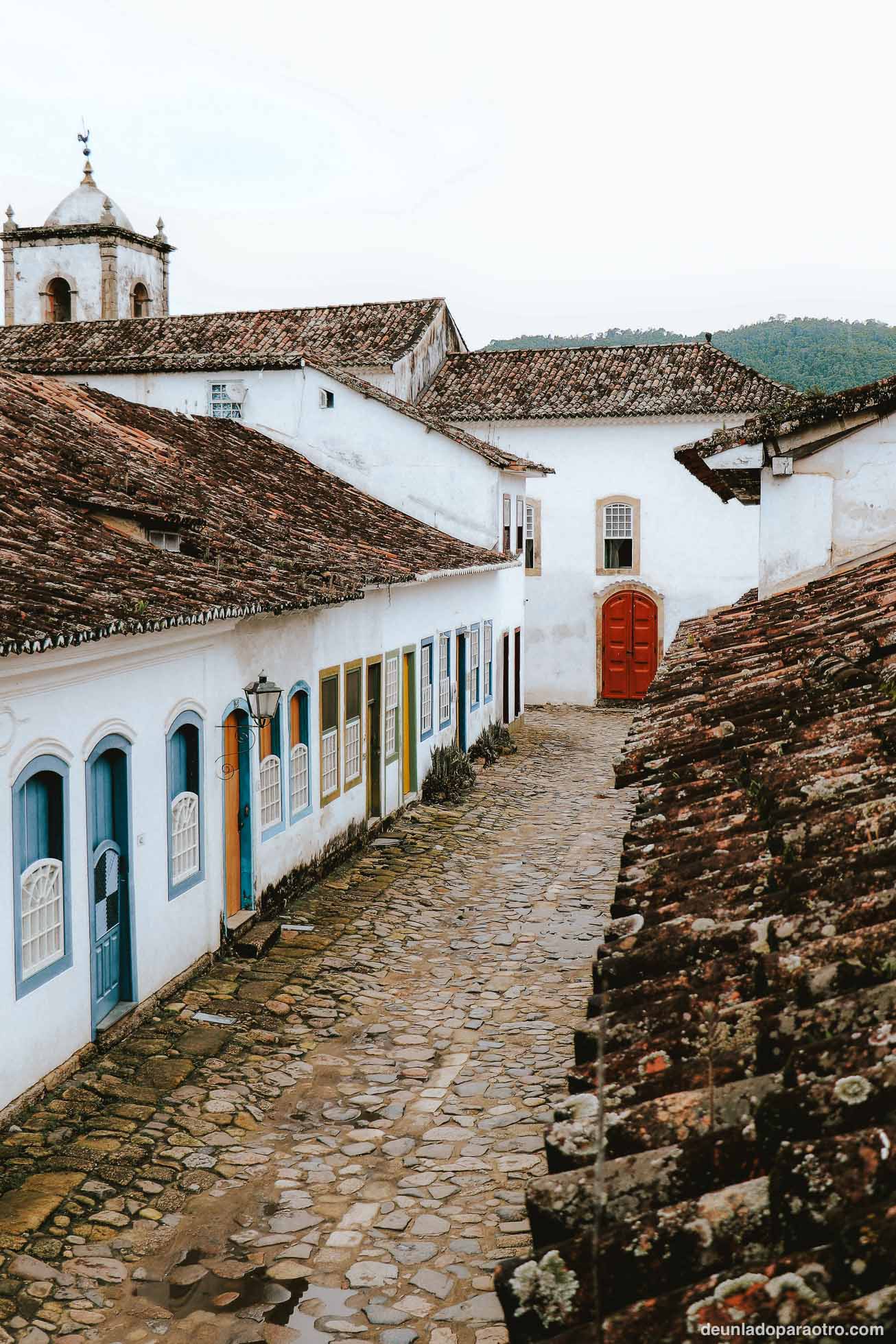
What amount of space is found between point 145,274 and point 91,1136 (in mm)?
32817

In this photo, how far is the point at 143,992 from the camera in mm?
9000

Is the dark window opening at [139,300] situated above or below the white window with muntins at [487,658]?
above

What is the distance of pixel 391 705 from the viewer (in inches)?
619

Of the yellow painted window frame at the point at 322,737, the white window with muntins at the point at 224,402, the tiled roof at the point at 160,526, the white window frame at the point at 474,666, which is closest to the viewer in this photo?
the tiled roof at the point at 160,526

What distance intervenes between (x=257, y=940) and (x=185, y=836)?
1.43 metres

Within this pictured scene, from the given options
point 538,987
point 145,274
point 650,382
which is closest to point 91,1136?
point 538,987

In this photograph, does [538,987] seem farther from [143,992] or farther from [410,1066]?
[143,992]

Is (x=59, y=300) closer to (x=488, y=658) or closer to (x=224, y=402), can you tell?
(x=224, y=402)

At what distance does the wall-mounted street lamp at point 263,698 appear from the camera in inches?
409

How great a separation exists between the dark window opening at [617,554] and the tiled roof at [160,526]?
8351mm

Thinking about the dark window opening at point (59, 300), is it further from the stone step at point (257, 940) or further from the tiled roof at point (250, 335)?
the stone step at point (257, 940)

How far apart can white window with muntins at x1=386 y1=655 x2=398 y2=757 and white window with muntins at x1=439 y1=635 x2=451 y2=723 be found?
2.25m

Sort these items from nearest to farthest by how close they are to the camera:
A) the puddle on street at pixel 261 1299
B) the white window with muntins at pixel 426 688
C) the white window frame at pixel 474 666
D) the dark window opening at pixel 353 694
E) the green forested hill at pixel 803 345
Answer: the puddle on street at pixel 261 1299 < the dark window opening at pixel 353 694 < the white window with muntins at pixel 426 688 < the white window frame at pixel 474 666 < the green forested hill at pixel 803 345

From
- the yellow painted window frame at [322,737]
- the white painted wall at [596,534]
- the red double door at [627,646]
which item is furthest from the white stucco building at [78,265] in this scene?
the yellow painted window frame at [322,737]
